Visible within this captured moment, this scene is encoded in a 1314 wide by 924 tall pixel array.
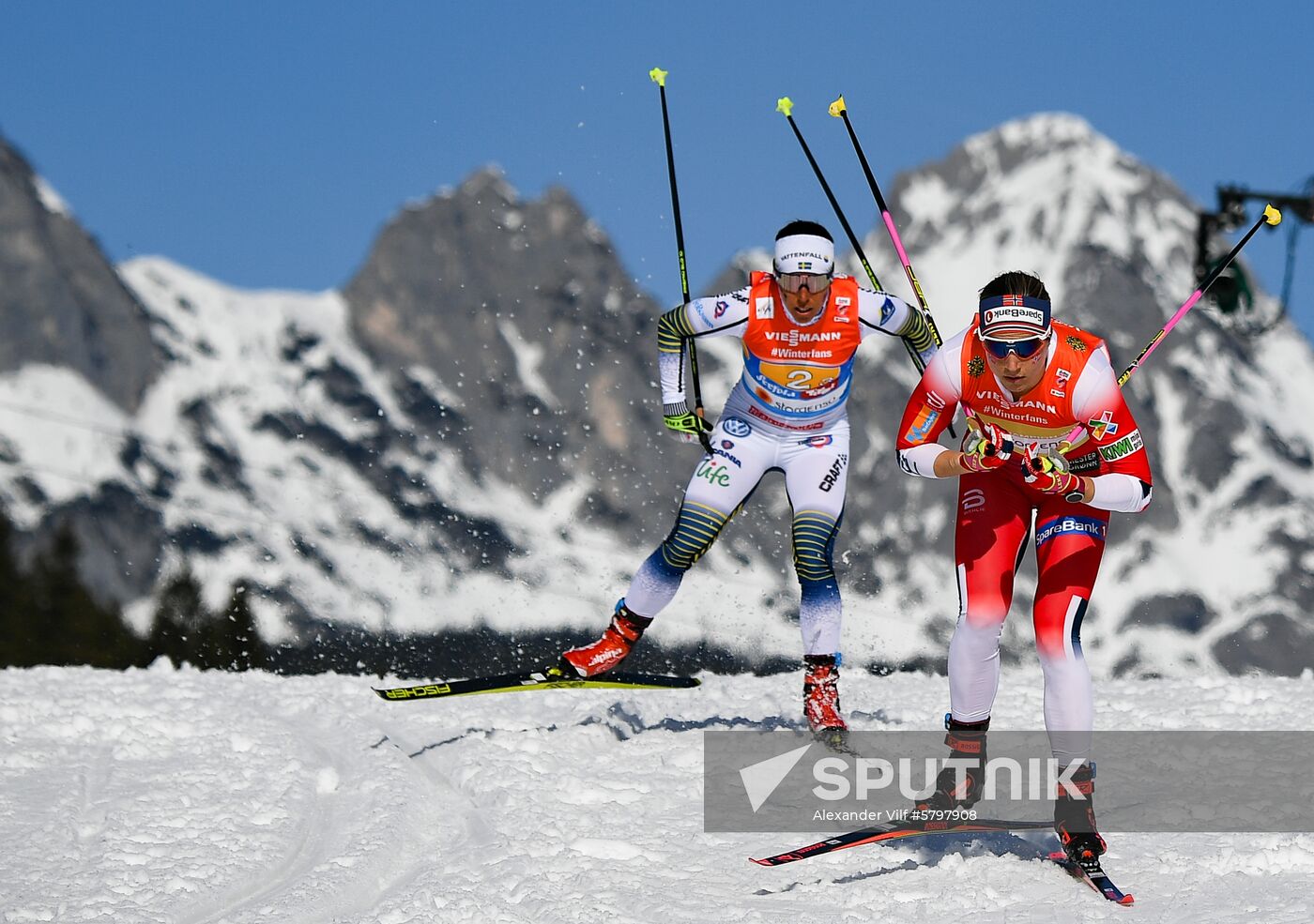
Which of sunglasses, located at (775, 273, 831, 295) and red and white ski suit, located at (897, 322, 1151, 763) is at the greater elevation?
sunglasses, located at (775, 273, 831, 295)

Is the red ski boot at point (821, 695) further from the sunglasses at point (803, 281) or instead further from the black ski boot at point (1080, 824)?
the black ski boot at point (1080, 824)

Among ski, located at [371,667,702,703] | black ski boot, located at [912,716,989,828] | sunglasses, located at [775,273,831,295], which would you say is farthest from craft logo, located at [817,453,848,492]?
black ski boot, located at [912,716,989,828]

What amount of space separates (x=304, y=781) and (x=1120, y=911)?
4.58 m

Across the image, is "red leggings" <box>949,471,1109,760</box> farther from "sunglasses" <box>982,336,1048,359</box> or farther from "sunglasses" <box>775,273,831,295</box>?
"sunglasses" <box>775,273,831,295</box>

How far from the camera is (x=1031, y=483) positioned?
621 cm

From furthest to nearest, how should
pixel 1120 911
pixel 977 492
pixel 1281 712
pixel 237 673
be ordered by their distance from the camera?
pixel 237 673 → pixel 1281 712 → pixel 977 492 → pixel 1120 911

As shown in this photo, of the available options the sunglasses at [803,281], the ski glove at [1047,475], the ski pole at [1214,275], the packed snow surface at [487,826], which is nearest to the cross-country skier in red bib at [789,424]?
the sunglasses at [803,281]

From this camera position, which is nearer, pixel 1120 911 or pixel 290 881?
pixel 1120 911

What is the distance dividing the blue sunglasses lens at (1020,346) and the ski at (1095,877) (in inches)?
83.2

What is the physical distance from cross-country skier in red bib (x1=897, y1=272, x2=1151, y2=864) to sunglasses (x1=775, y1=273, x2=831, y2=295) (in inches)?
81.8

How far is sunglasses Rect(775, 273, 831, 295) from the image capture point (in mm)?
8781

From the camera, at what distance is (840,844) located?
21.0ft

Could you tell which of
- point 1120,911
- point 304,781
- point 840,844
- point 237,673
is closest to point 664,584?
point 304,781

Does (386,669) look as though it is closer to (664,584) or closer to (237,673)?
(237,673)
